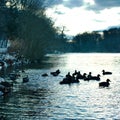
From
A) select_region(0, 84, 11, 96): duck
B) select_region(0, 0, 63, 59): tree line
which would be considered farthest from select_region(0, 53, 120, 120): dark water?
select_region(0, 0, 63, 59): tree line

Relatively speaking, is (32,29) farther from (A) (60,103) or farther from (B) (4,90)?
(A) (60,103)

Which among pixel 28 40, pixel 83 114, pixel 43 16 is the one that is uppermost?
pixel 43 16

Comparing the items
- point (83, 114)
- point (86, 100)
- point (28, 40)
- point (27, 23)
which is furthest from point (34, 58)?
point (83, 114)

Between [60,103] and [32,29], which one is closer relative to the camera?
[60,103]

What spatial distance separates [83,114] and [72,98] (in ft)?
23.5

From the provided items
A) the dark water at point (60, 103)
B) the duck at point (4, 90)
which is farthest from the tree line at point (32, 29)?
the duck at point (4, 90)

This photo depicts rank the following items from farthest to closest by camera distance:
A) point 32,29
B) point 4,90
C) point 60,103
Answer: point 32,29 < point 4,90 < point 60,103

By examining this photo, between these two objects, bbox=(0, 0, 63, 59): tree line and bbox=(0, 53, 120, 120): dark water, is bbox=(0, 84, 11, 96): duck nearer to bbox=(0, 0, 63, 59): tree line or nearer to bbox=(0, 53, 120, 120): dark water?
bbox=(0, 53, 120, 120): dark water

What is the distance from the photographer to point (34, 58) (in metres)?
94.8

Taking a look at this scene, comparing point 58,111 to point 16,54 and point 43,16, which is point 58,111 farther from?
point 43,16

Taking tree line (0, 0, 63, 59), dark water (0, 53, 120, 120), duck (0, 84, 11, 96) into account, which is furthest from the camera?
tree line (0, 0, 63, 59)

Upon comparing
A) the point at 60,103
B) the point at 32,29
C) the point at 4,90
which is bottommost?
the point at 60,103

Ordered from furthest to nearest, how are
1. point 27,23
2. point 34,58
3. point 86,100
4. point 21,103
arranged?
point 34,58
point 27,23
point 86,100
point 21,103

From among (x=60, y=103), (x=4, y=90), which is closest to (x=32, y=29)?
(x=4, y=90)
